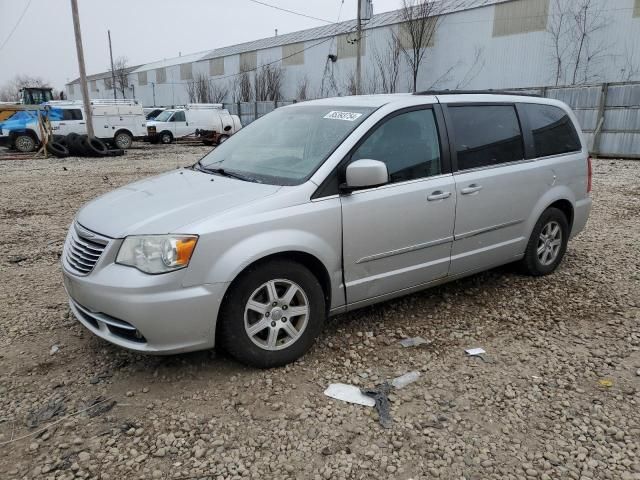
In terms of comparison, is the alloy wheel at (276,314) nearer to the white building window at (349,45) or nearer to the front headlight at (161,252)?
the front headlight at (161,252)

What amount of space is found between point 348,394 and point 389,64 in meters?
32.2

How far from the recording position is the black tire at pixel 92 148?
18.7 m

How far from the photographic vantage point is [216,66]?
49.8m

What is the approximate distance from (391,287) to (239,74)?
45472 millimetres

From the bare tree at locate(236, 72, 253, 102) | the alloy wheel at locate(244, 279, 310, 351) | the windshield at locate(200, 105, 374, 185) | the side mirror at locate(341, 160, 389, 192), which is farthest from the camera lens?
the bare tree at locate(236, 72, 253, 102)

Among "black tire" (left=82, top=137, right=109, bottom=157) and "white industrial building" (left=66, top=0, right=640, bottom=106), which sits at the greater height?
"white industrial building" (left=66, top=0, right=640, bottom=106)

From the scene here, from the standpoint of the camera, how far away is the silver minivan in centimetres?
287

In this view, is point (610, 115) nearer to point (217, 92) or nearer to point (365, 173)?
point (365, 173)

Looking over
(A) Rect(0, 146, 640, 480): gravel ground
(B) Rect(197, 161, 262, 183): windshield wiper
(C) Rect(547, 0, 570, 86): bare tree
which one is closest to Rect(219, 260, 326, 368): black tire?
(A) Rect(0, 146, 640, 480): gravel ground

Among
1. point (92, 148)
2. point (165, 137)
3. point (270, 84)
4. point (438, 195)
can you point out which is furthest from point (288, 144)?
point (270, 84)

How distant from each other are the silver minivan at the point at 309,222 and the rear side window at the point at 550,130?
2 cm

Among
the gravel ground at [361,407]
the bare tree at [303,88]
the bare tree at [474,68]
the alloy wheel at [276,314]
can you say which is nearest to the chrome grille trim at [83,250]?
the gravel ground at [361,407]

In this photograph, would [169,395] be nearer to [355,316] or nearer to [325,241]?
[325,241]

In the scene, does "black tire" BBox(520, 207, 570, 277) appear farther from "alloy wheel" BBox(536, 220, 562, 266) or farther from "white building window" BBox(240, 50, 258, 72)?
"white building window" BBox(240, 50, 258, 72)
